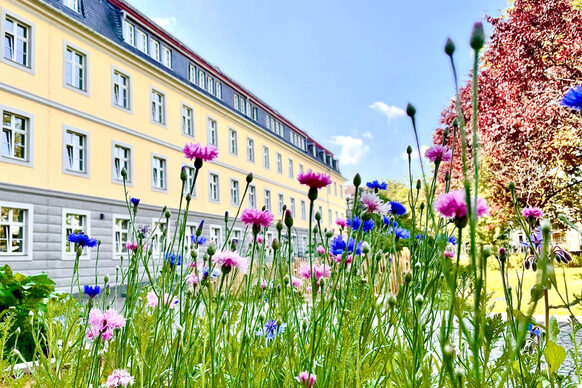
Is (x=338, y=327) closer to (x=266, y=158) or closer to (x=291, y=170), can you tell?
(x=266, y=158)

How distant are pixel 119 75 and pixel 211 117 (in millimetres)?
4159

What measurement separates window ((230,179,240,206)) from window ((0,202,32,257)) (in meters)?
7.92

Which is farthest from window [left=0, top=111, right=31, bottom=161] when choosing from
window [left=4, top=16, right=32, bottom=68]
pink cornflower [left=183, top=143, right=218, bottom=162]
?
pink cornflower [left=183, top=143, right=218, bottom=162]

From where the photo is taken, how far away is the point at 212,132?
1412 cm

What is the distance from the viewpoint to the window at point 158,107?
37.3 feet

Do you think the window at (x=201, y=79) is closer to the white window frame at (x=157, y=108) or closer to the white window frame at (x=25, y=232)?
the white window frame at (x=157, y=108)

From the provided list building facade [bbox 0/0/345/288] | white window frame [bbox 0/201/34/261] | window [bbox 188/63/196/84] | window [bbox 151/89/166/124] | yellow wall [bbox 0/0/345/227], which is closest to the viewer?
white window frame [bbox 0/201/34/261]

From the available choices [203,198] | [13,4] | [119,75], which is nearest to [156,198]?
[203,198]

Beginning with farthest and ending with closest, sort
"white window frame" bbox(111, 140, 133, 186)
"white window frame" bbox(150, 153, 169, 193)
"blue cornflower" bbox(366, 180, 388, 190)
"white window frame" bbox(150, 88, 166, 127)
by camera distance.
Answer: "white window frame" bbox(150, 88, 166, 127) < "white window frame" bbox(150, 153, 169, 193) < "white window frame" bbox(111, 140, 133, 186) < "blue cornflower" bbox(366, 180, 388, 190)

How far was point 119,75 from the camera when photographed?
33.2 feet

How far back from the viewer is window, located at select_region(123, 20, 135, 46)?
10.3m

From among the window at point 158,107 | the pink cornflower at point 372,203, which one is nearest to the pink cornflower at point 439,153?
the pink cornflower at point 372,203

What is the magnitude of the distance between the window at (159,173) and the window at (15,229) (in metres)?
3.68

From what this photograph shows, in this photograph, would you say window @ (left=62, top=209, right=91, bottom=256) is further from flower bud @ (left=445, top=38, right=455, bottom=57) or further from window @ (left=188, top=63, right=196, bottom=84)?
flower bud @ (left=445, top=38, right=455, bottom=57)
